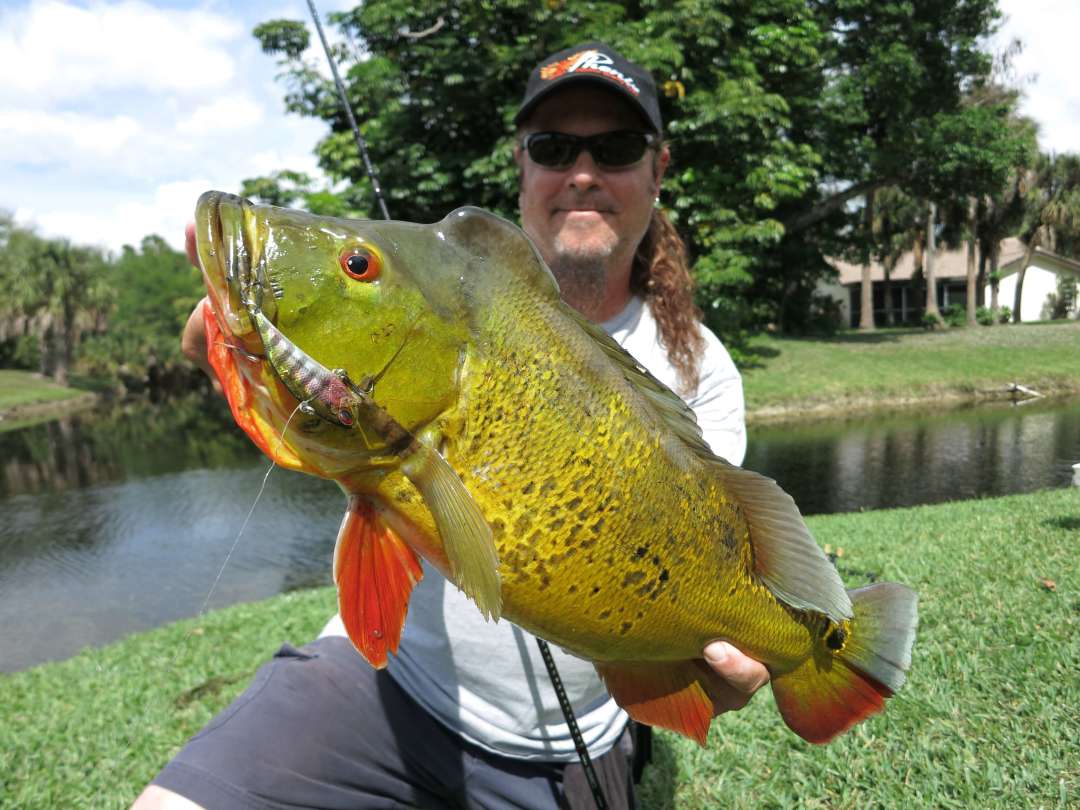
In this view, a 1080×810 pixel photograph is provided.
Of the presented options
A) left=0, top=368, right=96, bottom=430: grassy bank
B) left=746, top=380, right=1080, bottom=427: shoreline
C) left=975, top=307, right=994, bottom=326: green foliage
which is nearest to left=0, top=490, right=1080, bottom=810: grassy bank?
left=746, top=380, right=1080, bottom=427: shoreline

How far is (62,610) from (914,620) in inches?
382

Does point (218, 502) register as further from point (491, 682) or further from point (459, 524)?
point (459, 524)

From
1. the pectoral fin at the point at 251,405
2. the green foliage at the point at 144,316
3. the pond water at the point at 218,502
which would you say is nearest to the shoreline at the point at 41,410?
the green foliage at the point at 144,316

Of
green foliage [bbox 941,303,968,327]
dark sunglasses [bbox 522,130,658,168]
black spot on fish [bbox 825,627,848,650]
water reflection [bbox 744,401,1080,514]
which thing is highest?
dark sunglasses [bbox 522,130,658,168]

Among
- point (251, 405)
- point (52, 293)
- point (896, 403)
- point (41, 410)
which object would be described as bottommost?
point (41, 410)

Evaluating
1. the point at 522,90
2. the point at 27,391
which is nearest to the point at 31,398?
the point at 27,391

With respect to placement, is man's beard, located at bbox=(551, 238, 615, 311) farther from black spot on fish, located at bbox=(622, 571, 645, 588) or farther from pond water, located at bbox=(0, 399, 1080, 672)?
pond water, located at bbox=(0, 399, 1080, 672)

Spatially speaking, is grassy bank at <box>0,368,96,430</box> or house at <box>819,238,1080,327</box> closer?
grassy bank at <box>0,368,96,430</box>

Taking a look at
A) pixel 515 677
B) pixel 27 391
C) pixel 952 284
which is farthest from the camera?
pixel 952 284

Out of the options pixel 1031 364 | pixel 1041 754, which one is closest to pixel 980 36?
pixel 1031 364

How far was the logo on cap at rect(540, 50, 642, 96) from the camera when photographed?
237 cm

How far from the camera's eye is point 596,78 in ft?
7.75

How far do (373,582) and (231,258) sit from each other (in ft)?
1.96

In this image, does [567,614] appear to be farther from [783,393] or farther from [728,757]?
[783,393]
